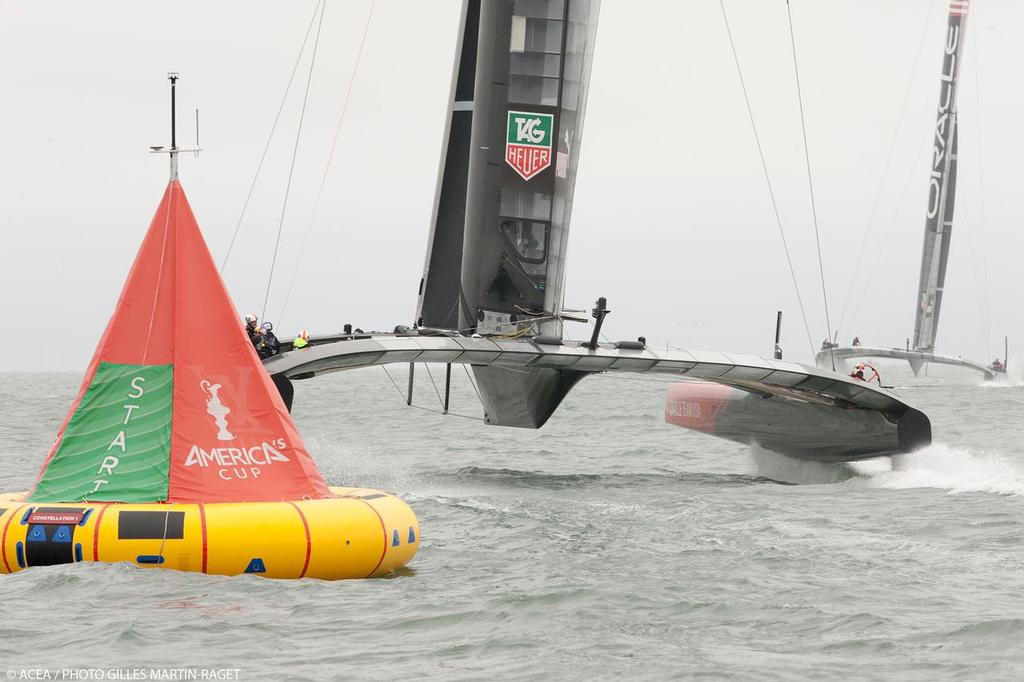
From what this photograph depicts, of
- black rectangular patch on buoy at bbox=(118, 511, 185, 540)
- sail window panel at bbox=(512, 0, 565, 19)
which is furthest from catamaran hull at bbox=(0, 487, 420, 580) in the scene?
sail window panel at bbox=(512, 0, 565, 19)

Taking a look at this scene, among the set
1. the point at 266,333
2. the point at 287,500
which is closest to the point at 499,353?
the point at 266,333

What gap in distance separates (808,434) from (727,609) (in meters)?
8.65

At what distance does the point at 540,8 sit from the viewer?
1589 centimetres

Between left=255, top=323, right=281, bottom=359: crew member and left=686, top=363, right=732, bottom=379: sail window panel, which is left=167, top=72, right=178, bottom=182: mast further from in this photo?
left=686, top=363, right=732, bottom=379: sail window panel

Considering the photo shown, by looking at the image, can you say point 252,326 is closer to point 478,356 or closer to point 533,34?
point 478,356

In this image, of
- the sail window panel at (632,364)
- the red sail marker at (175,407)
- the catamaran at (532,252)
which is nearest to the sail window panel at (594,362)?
the sail window panel at (632,364)

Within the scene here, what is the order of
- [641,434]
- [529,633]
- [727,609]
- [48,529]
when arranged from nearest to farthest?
[529,633]
[727,609]
[48,529]
[641,434]

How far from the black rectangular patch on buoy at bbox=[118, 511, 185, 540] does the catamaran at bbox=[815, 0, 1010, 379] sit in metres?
35.2

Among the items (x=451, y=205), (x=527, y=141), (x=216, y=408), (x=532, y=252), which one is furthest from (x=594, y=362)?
(x=216, y=408)

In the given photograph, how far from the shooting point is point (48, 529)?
7816mm

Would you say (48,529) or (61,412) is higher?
(48,529)

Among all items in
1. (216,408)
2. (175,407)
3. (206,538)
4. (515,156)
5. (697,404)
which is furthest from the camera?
(697,404)

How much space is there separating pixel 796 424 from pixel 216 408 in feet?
28.3

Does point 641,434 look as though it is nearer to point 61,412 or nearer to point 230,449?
point 61,412
